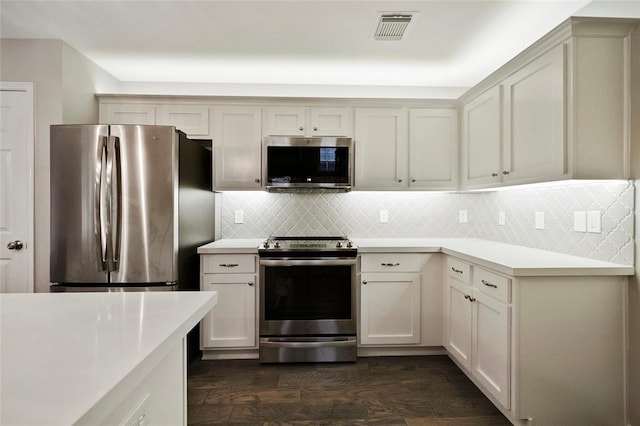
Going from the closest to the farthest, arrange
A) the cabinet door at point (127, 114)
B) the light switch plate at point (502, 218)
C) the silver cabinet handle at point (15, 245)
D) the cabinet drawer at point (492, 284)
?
1. the cabinet drawer at point (492, 284)
2. the silver cabinet handle at point (15, 245)
3. the light switch plate at point (502, 218)
4. the cabinet door at point (127, 114)

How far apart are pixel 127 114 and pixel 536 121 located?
3.21 m

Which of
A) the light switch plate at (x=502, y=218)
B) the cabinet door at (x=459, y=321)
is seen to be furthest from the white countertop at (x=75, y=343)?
the light switch plate at (x=502, y=218)

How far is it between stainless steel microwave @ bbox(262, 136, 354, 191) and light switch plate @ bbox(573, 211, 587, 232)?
1.61 meters

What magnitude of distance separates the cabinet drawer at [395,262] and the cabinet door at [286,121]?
1319 millimetres

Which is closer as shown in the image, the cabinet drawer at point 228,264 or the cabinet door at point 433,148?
the cabinet drawer at point 228,264

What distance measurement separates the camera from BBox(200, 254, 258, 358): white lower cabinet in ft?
8.89

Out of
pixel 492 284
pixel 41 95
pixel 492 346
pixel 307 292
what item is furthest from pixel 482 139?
pixel 41 95

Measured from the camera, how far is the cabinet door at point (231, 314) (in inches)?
107

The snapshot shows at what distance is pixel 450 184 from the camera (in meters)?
3.10

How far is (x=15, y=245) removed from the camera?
252 cm

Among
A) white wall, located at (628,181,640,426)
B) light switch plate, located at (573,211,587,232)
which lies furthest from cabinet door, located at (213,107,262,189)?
white wall, located at (628,181,640,426)

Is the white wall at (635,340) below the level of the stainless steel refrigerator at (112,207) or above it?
below

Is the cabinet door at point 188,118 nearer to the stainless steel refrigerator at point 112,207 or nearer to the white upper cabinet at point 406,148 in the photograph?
the stainless steel refrigerator at point 112,207

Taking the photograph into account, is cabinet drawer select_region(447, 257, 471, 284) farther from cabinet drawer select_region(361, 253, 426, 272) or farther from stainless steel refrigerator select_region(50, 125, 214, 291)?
stainless steel refrigerator select_region(50, 125, 214, 291)
